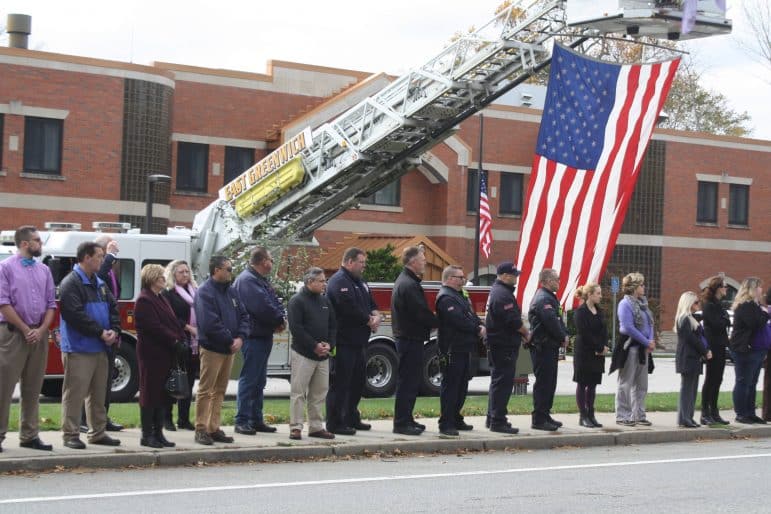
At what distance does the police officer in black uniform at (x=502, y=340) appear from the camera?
14789 millimetres

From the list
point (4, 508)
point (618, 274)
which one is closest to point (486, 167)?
point (618, 274)

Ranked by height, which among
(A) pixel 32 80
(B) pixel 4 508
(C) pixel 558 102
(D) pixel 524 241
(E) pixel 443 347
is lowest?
(B) pixel 4 508

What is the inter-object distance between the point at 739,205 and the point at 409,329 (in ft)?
126

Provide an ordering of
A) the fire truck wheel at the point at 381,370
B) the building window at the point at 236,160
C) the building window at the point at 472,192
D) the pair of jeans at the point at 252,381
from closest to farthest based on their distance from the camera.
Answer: the pair of jeans at the point at 252,381 < the fire truck wheel at the point at 381,370 < the building window at the point at 236,160 < the building window at the point at 472,192

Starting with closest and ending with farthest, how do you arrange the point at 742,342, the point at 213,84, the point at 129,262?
the point at 742,342 → the point at 129,262 → the point at 213,84

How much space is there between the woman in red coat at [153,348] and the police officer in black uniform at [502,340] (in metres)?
3.97

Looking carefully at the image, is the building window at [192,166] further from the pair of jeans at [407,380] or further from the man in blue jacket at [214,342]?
the man in blue jacket at [214,342]

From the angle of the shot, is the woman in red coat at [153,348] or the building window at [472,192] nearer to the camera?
the woman in red coat at [153,348]

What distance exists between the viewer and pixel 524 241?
716 inches

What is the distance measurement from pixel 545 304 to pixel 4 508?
7.69 m

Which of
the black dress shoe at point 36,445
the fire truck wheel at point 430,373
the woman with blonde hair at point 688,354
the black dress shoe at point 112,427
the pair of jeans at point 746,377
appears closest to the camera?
the black dress shoe at point 36,445

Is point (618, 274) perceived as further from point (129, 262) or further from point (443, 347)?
point (443, 347)

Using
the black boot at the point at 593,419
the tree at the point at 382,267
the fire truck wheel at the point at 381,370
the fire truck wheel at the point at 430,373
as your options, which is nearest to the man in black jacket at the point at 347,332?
the black boot at the point at 593,419

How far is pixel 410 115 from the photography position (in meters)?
21.3
